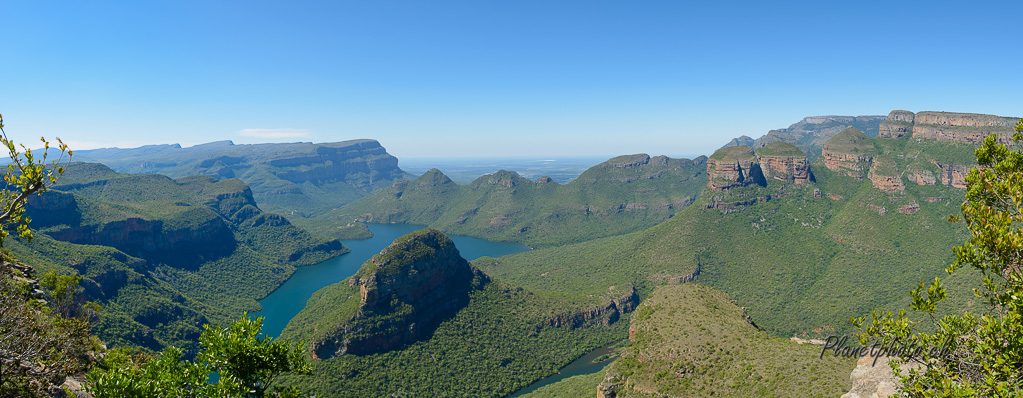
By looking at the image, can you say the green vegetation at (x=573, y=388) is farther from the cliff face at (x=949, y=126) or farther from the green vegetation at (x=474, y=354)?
the cliff face at (x=949, y=126)

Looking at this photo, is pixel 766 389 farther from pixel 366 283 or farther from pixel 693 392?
pixel 366 283

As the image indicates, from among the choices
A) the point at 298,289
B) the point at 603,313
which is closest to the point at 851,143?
the point at 603,313

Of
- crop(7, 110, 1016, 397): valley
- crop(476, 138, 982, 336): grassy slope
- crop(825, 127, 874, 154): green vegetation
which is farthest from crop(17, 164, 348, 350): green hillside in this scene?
crop(825, 127, 874, 154): green vegetation

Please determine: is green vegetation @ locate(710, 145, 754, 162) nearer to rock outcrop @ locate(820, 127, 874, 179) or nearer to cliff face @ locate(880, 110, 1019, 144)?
rock outcrop @ locate(820, 127, 874, 179)

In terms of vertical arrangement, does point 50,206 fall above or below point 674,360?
above

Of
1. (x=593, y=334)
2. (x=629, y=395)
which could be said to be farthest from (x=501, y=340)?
(x=629, y=395)

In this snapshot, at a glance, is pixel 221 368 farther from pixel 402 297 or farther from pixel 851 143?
pixel 851 143
